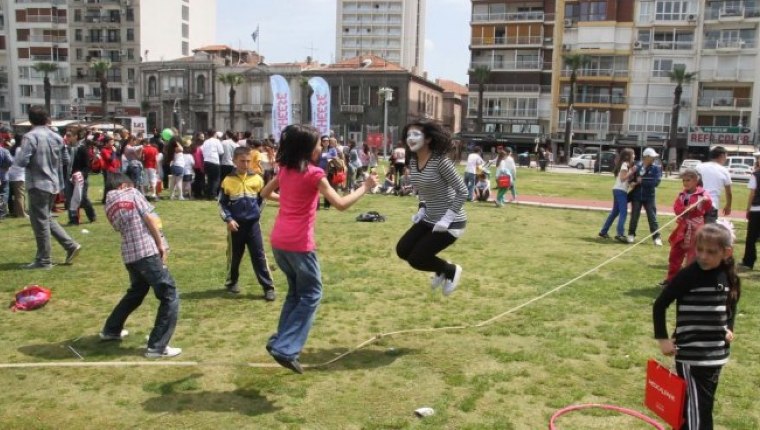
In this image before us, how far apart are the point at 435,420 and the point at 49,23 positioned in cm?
8753

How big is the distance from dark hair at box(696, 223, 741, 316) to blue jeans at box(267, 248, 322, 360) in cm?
262

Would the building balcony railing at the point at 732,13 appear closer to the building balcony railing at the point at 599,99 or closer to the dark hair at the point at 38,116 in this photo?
the building balcony railing at the point at 599,99

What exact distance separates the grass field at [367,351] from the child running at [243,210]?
15.8 inches

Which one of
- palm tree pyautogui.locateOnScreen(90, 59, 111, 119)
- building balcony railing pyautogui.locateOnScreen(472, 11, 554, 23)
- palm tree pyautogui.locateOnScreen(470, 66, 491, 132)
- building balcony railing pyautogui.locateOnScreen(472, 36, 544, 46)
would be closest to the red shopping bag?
→ palm tree pyautogui.locateOnScreen(470, 66, 491, 132)

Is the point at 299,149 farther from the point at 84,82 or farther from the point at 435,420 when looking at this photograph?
the point at 84,82

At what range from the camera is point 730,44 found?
5812 cm

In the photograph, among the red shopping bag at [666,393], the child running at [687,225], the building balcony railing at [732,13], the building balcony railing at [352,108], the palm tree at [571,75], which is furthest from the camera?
the building balcony railing at [352,108]

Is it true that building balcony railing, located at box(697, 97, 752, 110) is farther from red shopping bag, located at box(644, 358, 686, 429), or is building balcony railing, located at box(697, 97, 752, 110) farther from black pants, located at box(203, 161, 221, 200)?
red shopping bag, located at box(644, 358, 686, 429)

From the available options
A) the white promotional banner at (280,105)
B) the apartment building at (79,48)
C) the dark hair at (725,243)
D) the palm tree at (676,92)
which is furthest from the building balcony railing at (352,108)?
the dark hair at (725,243)

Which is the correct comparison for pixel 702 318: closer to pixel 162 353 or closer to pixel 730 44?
pixel 162 353

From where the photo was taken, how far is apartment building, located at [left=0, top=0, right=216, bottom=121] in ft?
252

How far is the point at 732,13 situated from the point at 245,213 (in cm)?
6332

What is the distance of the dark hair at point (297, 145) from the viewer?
15.6 ft

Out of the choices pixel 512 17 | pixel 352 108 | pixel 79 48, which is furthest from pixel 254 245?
pixel 79 48
